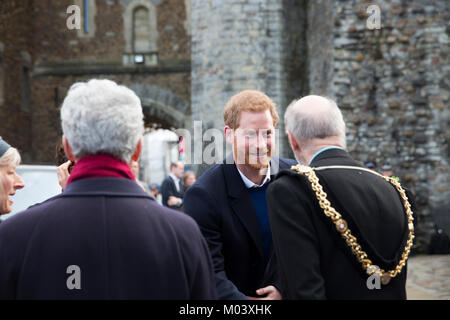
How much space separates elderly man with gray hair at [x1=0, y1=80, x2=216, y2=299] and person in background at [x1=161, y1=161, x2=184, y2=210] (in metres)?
6.65

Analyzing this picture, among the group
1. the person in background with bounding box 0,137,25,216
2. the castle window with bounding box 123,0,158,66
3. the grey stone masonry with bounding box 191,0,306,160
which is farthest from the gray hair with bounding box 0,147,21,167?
the castle window with bounding box 123,0,158,66

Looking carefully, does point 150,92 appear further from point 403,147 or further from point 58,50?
point 403,147

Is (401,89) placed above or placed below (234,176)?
above

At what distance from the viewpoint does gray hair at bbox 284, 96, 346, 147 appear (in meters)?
2.12

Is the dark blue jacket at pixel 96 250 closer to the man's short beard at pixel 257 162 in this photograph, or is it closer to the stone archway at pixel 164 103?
the man's short beard at pixel 257 162

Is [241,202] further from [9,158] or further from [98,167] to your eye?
[9,158]

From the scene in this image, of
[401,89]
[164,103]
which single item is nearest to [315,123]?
[401,89]

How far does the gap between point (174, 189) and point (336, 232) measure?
6.67 meters

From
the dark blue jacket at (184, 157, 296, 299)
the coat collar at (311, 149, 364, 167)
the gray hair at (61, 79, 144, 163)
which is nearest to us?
the gray hair at (61, 79, 144, 163)

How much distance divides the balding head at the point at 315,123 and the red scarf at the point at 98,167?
80 centimetres

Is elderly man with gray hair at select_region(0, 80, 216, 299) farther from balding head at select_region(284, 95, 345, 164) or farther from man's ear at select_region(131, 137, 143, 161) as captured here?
balding head at select_region(284, 95, 345, 164)

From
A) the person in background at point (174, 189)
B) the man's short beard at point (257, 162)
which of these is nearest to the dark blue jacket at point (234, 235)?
the man's short beard at point (257, 162)

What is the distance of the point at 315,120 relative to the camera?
2.11m

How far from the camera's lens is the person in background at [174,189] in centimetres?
830
